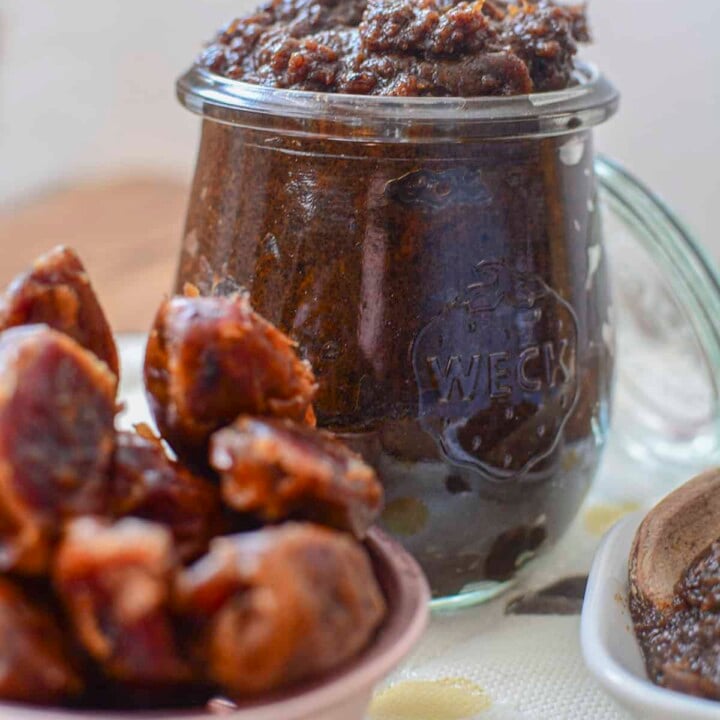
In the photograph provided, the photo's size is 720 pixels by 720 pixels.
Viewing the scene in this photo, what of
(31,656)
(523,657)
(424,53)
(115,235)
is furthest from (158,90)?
(31,656)

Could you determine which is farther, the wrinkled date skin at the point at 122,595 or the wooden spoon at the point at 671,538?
the wooden spoon at the point at 671,538

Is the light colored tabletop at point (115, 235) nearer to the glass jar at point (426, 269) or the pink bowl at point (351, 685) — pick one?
the glass jar at point (426, 269)

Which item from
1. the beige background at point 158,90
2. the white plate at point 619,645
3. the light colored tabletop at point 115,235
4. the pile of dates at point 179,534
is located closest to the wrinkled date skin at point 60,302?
the pile of dates at point 179,534

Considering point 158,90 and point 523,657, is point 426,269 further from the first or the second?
point 158,90

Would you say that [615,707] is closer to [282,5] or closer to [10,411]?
[10,411]

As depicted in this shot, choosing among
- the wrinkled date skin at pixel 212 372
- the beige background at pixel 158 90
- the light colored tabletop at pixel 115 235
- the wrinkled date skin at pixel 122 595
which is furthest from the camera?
the beige background at pixel 158 90

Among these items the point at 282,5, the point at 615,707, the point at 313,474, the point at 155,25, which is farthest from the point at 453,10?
the point at 155,25

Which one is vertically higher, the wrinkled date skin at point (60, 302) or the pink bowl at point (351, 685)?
the wrinkled date skin at point (60, 302)

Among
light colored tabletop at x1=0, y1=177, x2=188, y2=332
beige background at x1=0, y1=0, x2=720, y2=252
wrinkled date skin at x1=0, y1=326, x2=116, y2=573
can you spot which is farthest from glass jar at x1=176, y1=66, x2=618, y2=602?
beige background at x1=0, y1=0, x2=720, y2=252
